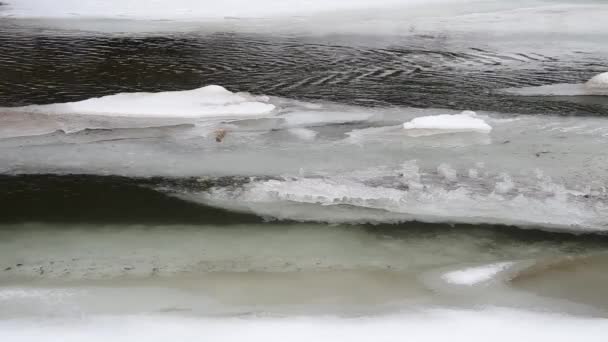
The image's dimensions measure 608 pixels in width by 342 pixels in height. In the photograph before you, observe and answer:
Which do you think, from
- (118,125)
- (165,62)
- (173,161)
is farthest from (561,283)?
(165,62)

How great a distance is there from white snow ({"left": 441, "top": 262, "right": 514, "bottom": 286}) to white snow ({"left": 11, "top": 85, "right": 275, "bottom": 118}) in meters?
2.58

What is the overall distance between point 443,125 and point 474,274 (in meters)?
2.01

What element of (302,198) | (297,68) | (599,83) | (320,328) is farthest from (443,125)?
(320,328)

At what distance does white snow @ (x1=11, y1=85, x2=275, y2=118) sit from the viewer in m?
4.95

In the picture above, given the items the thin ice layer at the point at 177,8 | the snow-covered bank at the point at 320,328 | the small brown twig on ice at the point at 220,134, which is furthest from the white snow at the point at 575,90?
the thin ice layer at the point at 177,8

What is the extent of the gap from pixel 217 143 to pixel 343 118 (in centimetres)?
110

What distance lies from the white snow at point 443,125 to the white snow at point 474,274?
1847mm

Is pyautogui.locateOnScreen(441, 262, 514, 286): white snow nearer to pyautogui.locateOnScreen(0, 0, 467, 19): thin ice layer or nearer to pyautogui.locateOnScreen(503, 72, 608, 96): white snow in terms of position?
pyautogui.locateOnScreen(503, 72, 608, 96): white snow

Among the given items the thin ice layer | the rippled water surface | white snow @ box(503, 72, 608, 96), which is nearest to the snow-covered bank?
the rippled water surface

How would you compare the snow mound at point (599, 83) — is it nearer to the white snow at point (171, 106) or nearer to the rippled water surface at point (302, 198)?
the rippled water surface at point (302, 198)

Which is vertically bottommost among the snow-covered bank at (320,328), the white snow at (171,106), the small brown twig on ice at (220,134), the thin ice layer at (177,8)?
the snow-covered bank at (320,328)

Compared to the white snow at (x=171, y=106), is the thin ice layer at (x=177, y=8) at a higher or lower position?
higher

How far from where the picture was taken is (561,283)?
9.09 ft

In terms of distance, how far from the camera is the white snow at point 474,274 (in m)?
2.77
